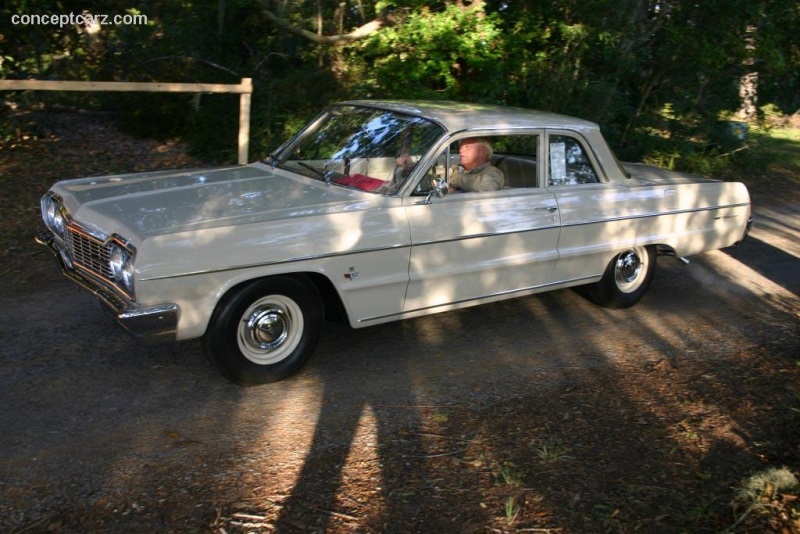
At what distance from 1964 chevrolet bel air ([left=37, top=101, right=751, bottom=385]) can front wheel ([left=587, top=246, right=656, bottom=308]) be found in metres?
0.01

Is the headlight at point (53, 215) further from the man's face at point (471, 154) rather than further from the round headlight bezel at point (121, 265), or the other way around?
the man's face at point (471, 154)

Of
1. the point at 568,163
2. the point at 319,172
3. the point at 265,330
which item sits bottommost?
the point at 265,330

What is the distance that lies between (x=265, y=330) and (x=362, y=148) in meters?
1.58

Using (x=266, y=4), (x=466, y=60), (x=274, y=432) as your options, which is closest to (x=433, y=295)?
(x=274, y=432)

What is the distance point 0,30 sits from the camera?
1055 centimetres

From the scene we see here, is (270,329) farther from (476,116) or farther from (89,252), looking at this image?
(476,116)

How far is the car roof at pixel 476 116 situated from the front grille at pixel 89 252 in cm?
226

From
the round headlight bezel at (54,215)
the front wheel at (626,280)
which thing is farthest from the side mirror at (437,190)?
the round headlight bezel at (54,215)

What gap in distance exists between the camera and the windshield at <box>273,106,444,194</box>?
16.0ft

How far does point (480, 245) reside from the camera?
497 cm

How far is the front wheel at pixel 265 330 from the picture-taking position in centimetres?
412

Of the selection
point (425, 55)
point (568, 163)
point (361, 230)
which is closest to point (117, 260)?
point (361, 230)

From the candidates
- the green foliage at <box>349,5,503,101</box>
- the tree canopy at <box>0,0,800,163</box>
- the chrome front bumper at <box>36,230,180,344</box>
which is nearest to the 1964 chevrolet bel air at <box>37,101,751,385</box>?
the chrome front bumper at <box>36,230,180,344</box>

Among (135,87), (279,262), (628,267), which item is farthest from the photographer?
(135,87)
